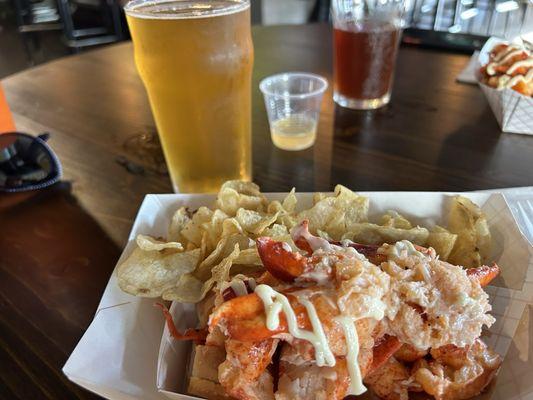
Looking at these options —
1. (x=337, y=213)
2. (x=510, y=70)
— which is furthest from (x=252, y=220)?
(x=510, y=70)

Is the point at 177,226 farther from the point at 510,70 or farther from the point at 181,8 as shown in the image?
the point at 510,70

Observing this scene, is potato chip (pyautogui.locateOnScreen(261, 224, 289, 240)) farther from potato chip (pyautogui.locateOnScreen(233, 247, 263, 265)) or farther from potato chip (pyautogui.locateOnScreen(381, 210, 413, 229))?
potato chip (pyautogui.locateOnScreen(381, 210, 413, 229))

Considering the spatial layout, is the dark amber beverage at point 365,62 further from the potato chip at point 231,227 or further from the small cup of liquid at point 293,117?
the potato chip at point 231,227

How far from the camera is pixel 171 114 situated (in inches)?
34.9

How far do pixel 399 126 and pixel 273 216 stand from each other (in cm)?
71

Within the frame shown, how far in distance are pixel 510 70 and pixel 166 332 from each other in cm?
114

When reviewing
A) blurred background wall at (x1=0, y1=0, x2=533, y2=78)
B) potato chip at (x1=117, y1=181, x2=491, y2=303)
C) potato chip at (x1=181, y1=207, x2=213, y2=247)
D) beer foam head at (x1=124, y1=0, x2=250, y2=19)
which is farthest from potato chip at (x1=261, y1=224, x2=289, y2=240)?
blurred background wall at (x1=0, y1=0, x2=533, y2=78)

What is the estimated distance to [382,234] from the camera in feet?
2.31

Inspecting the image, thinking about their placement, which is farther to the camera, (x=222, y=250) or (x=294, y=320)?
(x=222, y=250)

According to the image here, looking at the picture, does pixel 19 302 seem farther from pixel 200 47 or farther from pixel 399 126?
pixel 399 126

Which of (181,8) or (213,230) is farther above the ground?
(181,8)

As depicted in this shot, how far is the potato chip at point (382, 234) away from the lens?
0.70 meters

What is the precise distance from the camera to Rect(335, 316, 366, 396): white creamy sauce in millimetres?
477

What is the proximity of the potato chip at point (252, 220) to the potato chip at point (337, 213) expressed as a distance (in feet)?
0.17
